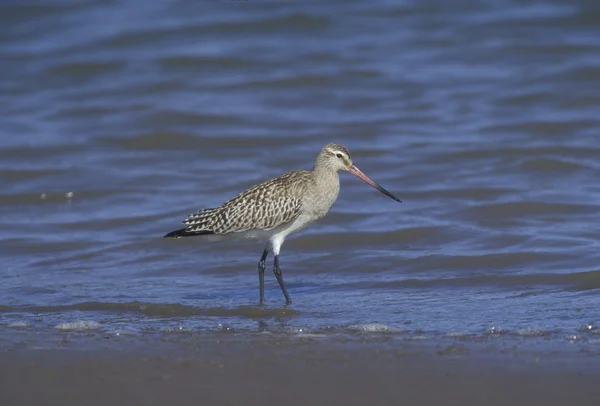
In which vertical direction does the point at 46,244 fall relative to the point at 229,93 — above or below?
below

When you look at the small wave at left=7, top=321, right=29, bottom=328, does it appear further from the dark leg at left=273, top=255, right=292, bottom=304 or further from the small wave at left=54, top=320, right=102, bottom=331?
the dark leg at left=273, top=255, right=292, bottom=304

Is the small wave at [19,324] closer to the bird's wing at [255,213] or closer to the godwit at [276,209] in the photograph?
the godwit at [276,209]

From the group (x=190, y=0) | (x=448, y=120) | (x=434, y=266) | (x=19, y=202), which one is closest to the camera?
(x=434, y=266)

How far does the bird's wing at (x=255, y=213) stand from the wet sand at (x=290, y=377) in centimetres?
239

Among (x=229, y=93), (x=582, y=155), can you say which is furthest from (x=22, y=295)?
(x=229, y=93)

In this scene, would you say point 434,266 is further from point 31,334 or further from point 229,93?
point 229,93

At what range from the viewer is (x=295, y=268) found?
1008 cm

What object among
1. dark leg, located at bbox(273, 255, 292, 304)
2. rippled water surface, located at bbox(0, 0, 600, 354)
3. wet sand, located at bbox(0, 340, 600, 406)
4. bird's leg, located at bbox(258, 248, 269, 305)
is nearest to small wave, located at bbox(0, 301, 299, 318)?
rippled water surface, located at bbox(0, 0, 600, 354)

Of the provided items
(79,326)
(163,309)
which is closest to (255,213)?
(163,309)

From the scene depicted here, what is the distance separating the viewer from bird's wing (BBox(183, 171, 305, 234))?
938 cm

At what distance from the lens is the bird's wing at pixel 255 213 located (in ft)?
30.8

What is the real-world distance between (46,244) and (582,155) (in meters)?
6.16

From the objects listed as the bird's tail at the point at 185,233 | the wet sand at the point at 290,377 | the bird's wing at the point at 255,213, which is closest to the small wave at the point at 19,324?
Result: the wet sand at the point at 290,377

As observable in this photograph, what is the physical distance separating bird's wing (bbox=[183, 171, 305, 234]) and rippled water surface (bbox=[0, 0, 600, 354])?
51 centimetres
